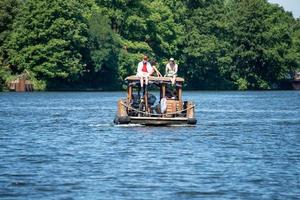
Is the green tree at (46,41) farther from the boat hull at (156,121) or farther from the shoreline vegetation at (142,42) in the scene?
→ the boat hull at (156,121)

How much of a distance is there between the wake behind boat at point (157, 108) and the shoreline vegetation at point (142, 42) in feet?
244

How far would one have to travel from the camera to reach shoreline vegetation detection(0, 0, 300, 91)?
424ft

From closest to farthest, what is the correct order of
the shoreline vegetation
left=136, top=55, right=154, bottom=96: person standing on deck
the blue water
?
the blue water
left=136, top=55, right=154, bottom=96: person standing on deck
the shoreline vegetation

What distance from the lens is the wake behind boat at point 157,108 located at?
173ft

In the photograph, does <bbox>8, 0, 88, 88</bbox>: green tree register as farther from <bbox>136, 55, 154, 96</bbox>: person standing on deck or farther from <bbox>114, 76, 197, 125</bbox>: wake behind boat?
<bbox>136, 55, 154, 96</bbox>: person standing on deck

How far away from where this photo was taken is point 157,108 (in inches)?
2126

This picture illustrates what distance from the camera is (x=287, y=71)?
16450cm

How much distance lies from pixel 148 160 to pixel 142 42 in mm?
111739

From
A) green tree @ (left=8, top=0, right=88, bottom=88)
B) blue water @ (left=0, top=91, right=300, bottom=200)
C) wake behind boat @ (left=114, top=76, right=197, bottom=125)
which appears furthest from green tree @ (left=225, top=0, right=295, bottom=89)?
wake behind boat @ (left=114, top=76, right=197, bottom=125)

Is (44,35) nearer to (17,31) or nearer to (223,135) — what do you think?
(17,31)

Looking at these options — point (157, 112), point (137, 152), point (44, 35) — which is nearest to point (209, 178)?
point (137, 152)

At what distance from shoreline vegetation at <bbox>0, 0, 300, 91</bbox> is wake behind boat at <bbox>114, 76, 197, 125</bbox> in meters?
74.5

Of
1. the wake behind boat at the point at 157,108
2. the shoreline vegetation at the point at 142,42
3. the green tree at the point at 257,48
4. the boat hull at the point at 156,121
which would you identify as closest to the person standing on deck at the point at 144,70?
the wake behind boat at the point at 157,108

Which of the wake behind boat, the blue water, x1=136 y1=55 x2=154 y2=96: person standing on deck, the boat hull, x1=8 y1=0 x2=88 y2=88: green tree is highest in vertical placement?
x1=8 y1=0 x2=88 y2=88: green tree
